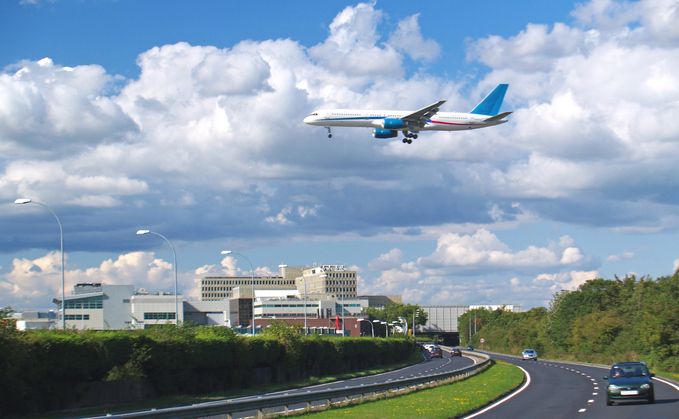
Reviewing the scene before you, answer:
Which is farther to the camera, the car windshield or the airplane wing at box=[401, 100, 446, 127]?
the airplane wing at box=[401, 100, 446, 127]

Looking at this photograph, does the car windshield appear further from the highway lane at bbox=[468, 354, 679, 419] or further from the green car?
the highway lane at bbox=[468, 354, 679, 419]

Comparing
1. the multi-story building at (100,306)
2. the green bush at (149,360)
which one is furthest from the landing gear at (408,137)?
the multi-story building at (100,306)

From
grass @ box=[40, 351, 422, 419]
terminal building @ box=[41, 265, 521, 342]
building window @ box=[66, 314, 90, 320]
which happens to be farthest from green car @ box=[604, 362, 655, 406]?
building window @ box=[66, 314, 90, 320]

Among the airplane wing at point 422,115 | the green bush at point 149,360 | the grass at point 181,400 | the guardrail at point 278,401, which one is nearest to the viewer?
the guardrail at point 278,401

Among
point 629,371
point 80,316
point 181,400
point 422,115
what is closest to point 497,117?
point 422,115

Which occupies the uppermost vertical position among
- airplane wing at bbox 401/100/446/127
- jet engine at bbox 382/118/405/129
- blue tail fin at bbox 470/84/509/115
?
blue tail fin at bbox 470/84/509/115

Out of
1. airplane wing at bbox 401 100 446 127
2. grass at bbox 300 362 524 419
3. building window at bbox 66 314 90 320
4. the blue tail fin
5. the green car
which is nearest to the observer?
grass at bbox 300 362 524 419

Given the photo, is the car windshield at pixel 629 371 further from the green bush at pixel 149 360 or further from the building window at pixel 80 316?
the building window at pixel 80 316

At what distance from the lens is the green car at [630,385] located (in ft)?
74.6

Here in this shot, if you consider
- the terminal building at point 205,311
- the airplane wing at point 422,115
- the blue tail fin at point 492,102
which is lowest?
the terminal building at point 205,311

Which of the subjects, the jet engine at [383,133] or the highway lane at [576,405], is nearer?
the highway lane at [576,405]

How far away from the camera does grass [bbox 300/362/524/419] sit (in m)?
21.5

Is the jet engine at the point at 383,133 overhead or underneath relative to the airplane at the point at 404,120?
underneath

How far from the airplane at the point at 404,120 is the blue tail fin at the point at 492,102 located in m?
6.21
